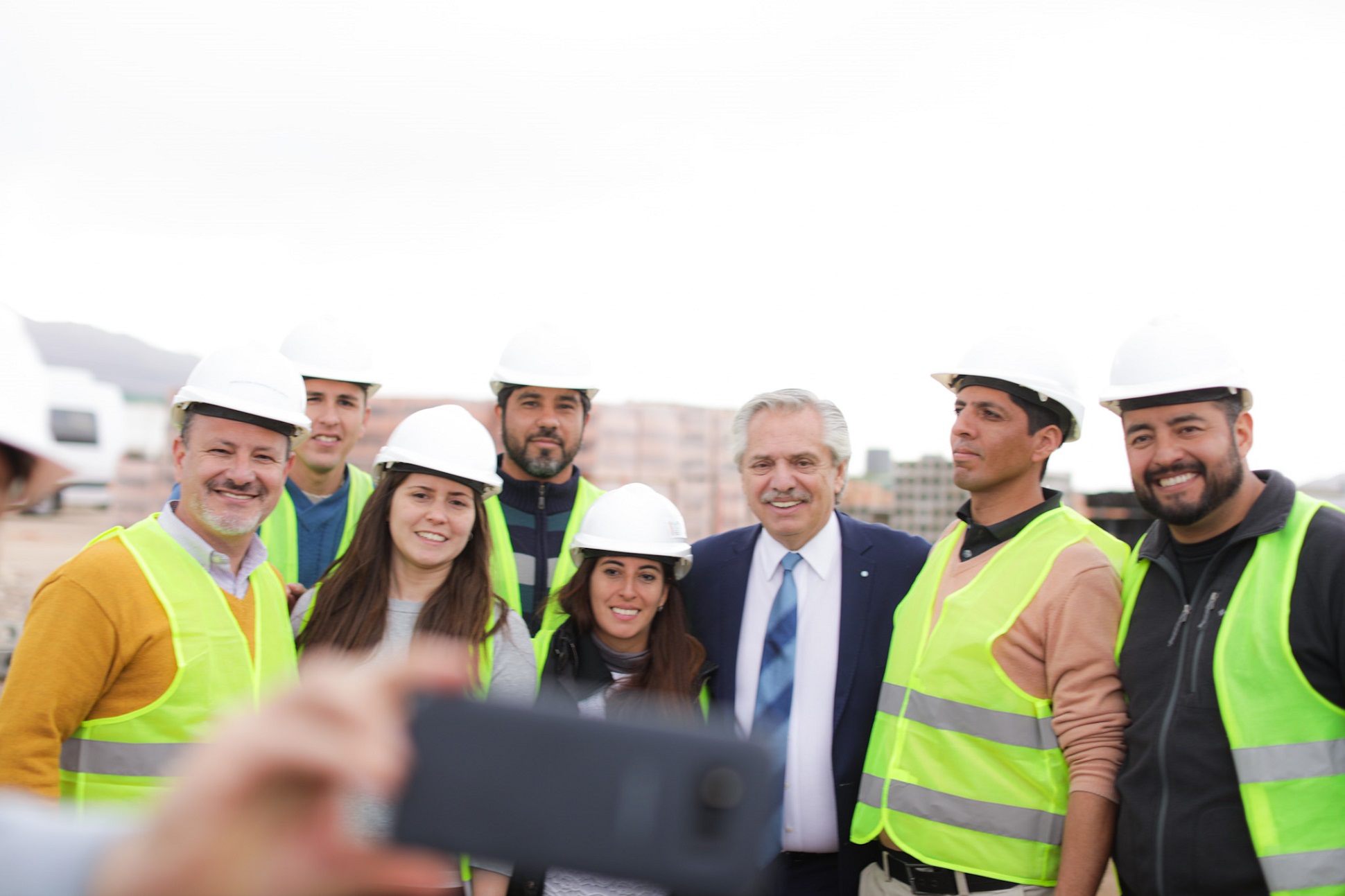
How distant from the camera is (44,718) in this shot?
260cm

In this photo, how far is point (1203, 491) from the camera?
3070 millimetres

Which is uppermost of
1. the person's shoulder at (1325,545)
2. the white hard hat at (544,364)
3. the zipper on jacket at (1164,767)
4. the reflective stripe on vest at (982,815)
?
the white hard hat at (544,364)

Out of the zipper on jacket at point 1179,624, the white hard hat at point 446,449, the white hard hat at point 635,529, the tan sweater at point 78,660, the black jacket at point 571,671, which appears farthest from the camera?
the white hard hat at point 635,529

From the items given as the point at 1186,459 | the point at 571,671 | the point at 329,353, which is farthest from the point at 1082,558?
the point at 329,353

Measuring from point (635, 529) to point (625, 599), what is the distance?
0.97ft

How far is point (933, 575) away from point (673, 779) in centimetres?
320

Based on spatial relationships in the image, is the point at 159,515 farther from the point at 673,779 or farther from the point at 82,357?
the point at 82,357

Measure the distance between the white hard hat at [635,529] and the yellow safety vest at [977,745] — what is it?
40.5 inches

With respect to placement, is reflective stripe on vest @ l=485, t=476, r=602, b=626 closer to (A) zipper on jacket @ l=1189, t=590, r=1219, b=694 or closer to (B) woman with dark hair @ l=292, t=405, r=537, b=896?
(B) woman with dark hair @ l=292, t=405, r=537, b=896

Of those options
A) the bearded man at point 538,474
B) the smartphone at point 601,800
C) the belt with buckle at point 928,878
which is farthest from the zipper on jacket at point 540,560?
the smartphone at point 601,800

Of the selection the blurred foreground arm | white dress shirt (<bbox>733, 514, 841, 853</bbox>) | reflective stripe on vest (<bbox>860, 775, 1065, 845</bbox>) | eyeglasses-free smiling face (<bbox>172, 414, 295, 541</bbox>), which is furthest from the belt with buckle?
the blurred foreground arm

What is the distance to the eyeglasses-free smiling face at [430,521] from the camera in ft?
12.0

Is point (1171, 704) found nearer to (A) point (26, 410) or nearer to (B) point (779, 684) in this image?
(B) point (779, 684)

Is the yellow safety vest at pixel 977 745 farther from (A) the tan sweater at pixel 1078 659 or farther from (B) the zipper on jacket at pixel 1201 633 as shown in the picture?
(B) the zipper on jacket at pixel 1201 633
